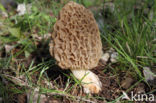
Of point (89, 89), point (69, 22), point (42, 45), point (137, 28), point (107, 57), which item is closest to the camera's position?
point (69, 22)

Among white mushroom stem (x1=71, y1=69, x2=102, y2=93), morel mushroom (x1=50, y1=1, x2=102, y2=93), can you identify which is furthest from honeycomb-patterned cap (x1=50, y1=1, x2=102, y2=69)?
white mushroom stem (x1=71, y1=69, x2=102, y2=93)

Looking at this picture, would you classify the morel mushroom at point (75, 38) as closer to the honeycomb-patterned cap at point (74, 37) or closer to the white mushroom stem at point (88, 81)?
the honeycomb-patterned cap at point (74, 37)

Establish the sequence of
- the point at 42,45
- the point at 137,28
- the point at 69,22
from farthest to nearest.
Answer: the point at 42,45 < the point at 137,28 < the point at 69,22

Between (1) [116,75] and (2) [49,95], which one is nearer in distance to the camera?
(2) [49,95]

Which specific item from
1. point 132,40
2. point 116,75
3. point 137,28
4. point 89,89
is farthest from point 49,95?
point 137,28

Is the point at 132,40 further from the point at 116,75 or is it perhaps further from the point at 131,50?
the point at 116,75

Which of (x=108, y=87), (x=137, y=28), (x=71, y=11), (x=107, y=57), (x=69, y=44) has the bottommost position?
(x=108, y=87)

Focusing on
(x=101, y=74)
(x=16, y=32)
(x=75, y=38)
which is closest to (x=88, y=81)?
(x=101, y=74)
